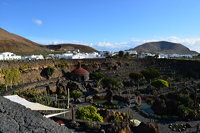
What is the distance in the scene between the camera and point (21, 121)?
529 centimetres

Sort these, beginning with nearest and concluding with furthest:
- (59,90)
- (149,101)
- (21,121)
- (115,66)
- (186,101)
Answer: (21,121) → (186,101) → (149,101) → (59,90) → (115,66)

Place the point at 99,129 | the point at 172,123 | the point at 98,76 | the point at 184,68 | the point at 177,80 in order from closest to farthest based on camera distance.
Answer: the point at 99,129 < the point at 172,123 < the point at 98,76 < the point at 177,80 < the point at 184,68

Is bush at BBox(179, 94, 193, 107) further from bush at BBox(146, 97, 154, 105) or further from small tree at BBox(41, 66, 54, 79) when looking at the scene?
small tree at BBox(41, 66, 54, 79)

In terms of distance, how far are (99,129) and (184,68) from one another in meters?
57.7

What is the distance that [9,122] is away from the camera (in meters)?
4.99

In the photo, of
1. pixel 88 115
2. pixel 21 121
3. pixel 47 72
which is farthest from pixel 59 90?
pixel 21 121

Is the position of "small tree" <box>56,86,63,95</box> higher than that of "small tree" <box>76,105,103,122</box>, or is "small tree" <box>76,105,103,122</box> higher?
"small tree" <box>76,105,103,122</box>

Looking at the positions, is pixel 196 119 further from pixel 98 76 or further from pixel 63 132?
pixel 98 76

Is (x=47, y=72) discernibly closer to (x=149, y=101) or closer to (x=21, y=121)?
(x=149, y=101)

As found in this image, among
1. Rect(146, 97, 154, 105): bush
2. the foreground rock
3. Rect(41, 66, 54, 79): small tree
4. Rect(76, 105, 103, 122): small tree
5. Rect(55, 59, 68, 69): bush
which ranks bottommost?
Rect(146, 97, 154, 105): bush

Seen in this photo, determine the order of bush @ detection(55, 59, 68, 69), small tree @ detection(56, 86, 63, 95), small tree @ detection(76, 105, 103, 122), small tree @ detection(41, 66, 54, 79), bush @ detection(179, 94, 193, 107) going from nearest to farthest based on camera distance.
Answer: small tree @ detection(76, 105, 103, 122) < bush @ detection(179, 94, 193, 107) < small tree @ detection(56, 86, 63, 95) < small tree @ detection(41, 66, 54, 79) < bush @ detection(55, 59, 68, 69)

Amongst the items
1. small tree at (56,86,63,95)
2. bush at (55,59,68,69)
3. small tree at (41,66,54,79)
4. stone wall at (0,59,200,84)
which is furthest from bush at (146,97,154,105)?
bush at (55,59,68,69)

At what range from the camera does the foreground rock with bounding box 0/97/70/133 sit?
16.0 feet

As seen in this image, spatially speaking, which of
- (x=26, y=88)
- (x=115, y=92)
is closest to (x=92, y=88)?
(x=115, y=92)
